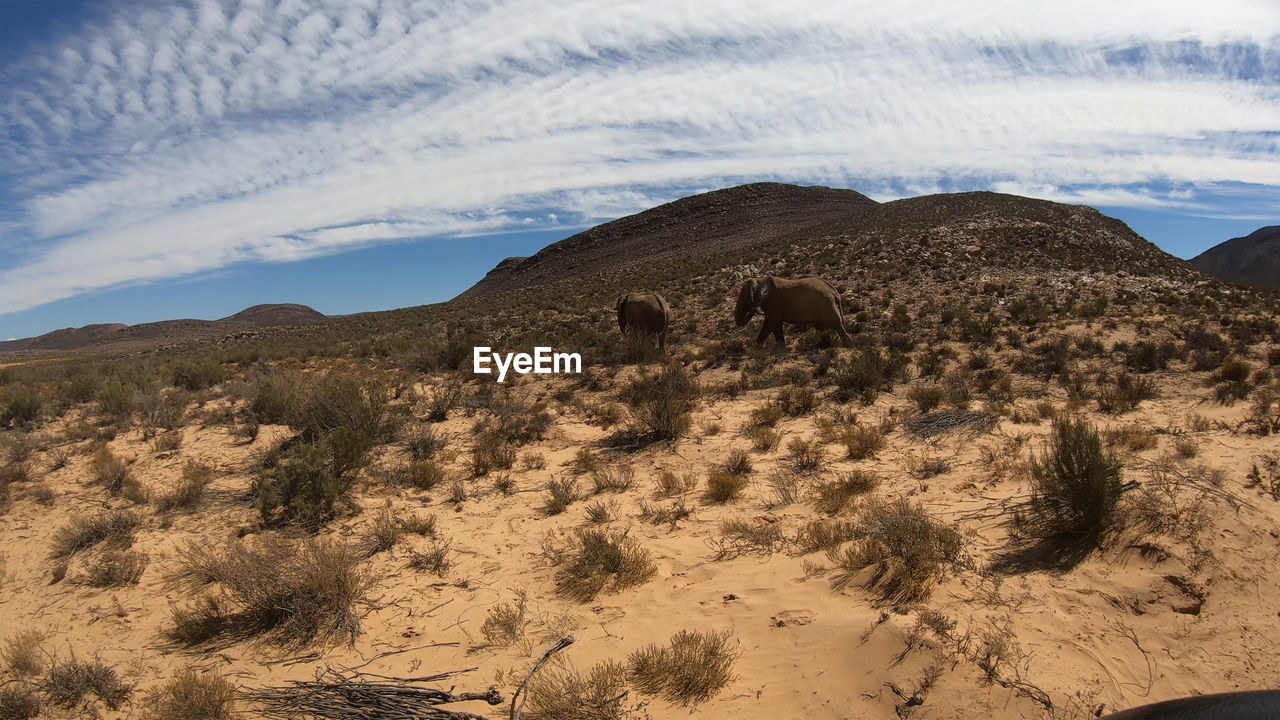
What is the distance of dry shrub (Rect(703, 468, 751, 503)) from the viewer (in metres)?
6.23

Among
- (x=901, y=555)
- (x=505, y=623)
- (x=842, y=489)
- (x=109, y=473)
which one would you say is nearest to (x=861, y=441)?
(x=842, y=489)

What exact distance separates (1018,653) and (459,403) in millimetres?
8752

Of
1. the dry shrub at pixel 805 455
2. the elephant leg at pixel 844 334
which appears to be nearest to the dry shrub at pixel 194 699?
the dry shrub at pixel 805 455

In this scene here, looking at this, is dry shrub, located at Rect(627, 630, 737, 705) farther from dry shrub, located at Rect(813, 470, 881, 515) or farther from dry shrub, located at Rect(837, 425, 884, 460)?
dry shrub, located at Rect(837, 425, 884, 460)

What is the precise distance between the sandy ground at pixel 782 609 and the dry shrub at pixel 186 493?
0.49 feet

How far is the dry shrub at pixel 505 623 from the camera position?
4.21 metres

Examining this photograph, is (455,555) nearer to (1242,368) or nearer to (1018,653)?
(1018,653)

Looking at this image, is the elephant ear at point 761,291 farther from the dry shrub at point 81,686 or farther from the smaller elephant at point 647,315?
the dry shrub at point 81,686

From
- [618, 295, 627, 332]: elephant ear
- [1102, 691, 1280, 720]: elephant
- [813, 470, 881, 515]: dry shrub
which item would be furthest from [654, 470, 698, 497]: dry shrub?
[618, 295, 627, 332]: elephant ear

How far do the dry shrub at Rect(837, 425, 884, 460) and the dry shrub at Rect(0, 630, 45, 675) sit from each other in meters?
7.12

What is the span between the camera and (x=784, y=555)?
198 inches

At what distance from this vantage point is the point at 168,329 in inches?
2596

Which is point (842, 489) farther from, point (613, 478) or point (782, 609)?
point (613, 478)

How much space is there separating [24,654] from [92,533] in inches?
83.9
